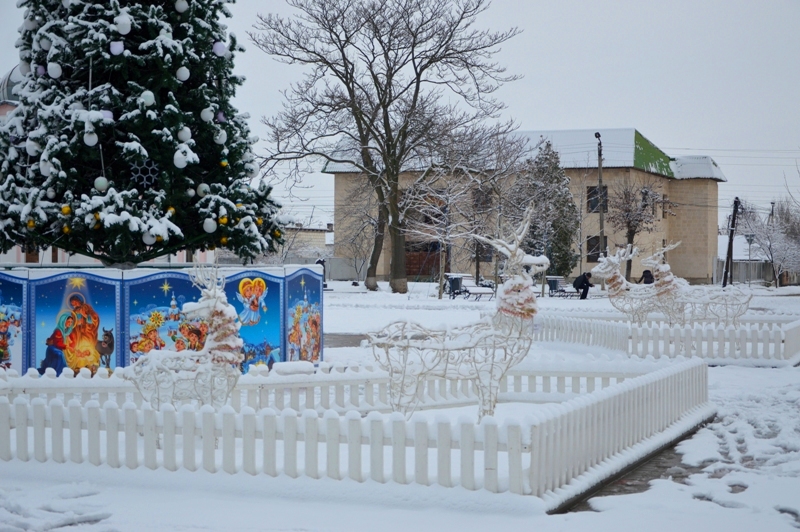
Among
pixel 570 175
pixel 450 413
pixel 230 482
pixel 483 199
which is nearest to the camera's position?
pixel 230 482

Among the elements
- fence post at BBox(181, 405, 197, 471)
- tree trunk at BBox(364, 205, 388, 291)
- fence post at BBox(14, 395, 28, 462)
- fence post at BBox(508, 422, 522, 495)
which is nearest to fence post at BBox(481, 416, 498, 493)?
fence post at BBox(508, 422, 522, 495)

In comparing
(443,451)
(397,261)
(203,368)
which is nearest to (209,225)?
(203,368)

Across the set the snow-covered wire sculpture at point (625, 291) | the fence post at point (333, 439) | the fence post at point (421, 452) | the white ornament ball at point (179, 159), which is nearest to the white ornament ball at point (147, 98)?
the white ornament ball at point (179, 159)

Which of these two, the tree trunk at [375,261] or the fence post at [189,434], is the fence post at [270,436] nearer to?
the fence post at [189,434]

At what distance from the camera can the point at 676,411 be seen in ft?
31.7

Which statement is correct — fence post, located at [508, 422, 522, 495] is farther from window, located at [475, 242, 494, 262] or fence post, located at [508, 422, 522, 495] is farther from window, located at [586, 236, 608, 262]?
window, located at [586, 236, 608, 262]

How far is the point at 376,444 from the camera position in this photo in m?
6.72

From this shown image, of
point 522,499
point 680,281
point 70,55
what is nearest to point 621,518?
point 522,499

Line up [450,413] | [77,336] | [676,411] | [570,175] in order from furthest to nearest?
[570,175], [77,336], [450,413], [676,411]

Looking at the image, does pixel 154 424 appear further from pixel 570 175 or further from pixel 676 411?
pixel 570 175

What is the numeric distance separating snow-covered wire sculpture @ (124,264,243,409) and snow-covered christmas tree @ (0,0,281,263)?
5.66 meters

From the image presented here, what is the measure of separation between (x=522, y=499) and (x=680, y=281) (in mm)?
14292

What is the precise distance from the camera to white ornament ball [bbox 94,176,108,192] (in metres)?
13.8

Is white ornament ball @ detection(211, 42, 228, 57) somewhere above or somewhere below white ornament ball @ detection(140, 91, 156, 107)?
above
